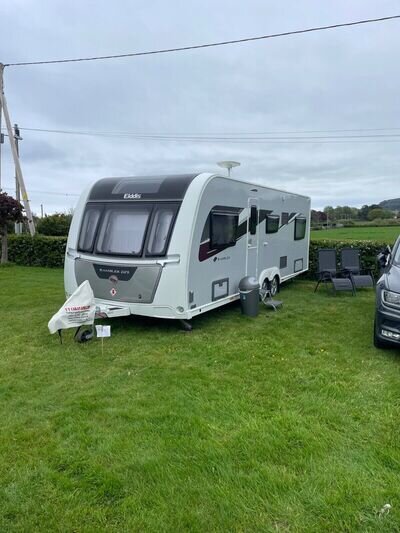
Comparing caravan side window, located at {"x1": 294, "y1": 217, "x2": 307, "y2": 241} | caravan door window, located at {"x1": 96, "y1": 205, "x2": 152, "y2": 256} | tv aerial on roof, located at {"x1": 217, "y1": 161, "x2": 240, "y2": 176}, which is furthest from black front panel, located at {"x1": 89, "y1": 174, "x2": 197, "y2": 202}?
caravan side window, located at {"x1": 294, "y1": 217, "x2": 307, "y2": 241}

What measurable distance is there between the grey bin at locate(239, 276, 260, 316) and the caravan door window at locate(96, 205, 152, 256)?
2.15 m

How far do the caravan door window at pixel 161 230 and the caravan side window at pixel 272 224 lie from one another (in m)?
3.05

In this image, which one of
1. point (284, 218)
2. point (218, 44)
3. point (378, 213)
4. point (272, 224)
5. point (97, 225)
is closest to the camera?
point (97, 225)

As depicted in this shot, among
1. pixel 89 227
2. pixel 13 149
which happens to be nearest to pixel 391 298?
pixel 89 227

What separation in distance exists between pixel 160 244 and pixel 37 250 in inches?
427

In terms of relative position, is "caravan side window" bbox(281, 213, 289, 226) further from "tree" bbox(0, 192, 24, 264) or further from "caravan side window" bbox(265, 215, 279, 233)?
"tree" bbox(0, 192, 24, 264)

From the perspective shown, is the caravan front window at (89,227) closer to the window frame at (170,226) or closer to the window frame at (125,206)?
the window frame at (125,206)

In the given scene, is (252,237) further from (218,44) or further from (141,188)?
(218,44)

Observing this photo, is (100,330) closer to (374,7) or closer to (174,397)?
(174,397)

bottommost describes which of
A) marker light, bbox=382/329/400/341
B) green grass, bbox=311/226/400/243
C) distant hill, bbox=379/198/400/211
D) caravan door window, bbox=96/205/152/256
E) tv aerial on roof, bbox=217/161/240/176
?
marker light, bbox=382/329/400/341

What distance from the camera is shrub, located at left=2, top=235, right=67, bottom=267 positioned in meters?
15.1

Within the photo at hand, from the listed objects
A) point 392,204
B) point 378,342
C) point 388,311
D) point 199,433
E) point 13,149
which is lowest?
point 199,433

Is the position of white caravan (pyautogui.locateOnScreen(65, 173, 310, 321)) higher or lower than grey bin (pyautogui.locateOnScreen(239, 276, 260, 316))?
higher

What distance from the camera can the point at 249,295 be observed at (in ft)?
24.1
